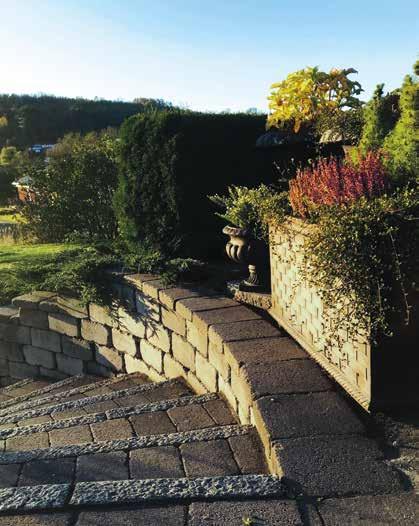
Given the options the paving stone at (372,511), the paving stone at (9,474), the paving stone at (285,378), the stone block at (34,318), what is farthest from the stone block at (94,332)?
the paving stone at (372,511)

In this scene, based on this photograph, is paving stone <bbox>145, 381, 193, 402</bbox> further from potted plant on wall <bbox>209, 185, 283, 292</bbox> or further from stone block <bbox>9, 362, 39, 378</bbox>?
stone block <bbox>9, 362, 39, 378</bbox>

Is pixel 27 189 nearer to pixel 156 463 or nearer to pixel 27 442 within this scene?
pixel 27 442

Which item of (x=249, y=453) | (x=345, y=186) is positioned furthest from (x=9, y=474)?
(x=345, y=186)

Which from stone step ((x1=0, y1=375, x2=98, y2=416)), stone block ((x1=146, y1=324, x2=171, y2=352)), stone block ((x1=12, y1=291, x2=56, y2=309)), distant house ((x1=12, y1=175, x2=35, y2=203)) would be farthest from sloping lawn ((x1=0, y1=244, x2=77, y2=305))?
distant house ((x1=12, y1=175, x2=35, y2=203))

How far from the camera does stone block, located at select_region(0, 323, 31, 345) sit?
5445mm

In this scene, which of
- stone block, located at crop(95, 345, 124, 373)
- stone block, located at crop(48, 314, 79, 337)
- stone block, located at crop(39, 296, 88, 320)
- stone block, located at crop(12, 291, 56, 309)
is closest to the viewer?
stone block, located at crop(95, 345, 124, 373)

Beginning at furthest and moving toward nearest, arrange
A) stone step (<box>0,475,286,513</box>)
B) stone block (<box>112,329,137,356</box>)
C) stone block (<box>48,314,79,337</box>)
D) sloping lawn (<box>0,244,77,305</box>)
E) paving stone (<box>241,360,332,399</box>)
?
sloping lawn (<box>0,244,77,305</box>), stone block (<box>48,314,79,337</box>), stone block (<box>112,329,137,356</box>), paving stone (<box>241,360,332,399</box>), stone step (<box>0,475,286,513</box>)

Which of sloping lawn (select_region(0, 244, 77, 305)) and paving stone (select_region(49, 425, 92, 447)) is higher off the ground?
sloping lawn (select_region(0, 244, 77, 305))

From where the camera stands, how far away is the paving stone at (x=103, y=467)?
209 cm

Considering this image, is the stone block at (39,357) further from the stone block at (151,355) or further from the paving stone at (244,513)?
the paving stone at (244,513)


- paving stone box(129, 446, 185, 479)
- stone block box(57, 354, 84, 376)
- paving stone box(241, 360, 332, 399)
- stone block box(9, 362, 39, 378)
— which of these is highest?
paving stone box(241, 360, 332, 399)

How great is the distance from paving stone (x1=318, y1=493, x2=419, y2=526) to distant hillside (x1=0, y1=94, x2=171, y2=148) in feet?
193

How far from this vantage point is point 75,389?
4.20 meters

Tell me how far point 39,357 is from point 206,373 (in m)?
2.61
